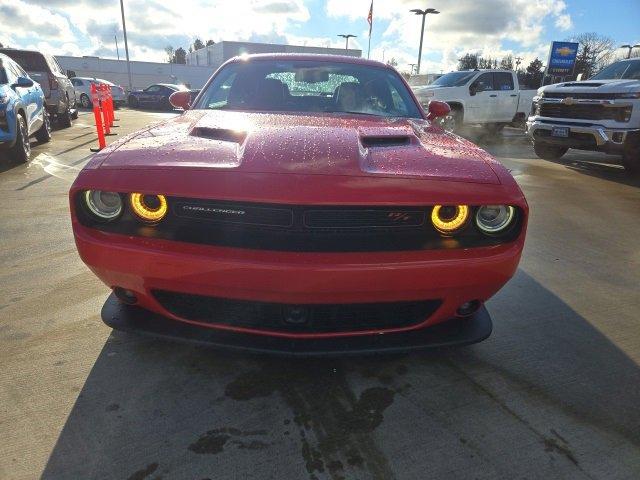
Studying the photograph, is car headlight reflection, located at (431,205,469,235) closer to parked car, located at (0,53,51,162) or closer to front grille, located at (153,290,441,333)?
front grille, located at (153,290,441,333)

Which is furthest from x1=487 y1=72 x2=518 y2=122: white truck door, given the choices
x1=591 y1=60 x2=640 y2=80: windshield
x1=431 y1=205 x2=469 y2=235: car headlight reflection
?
x1=431 y1=205 x2=469 y2=235: car headlight reflection

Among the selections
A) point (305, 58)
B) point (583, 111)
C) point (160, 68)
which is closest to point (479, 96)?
point (583, 111)

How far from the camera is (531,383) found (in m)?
1.98

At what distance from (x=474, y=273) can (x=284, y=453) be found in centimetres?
93

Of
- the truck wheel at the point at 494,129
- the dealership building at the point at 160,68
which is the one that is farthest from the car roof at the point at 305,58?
the dealership building at the point at 160,68

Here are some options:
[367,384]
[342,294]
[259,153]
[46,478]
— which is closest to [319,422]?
[367,384]

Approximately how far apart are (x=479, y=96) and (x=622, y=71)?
163 inches

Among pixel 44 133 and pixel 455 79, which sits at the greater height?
pixel 455 79

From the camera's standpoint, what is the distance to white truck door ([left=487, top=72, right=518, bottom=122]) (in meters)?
11.9

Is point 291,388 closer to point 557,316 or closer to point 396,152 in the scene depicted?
point 396,152

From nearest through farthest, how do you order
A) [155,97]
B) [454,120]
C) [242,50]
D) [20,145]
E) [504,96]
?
A: 1. [20,145]
2. [454,120]
3. [504,96]
4. [155,97]
5. [242,50]

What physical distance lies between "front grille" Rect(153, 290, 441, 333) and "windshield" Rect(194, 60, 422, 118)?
4.75ft

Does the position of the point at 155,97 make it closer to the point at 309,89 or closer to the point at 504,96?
the point at 504,96

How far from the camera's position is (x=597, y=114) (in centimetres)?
684
